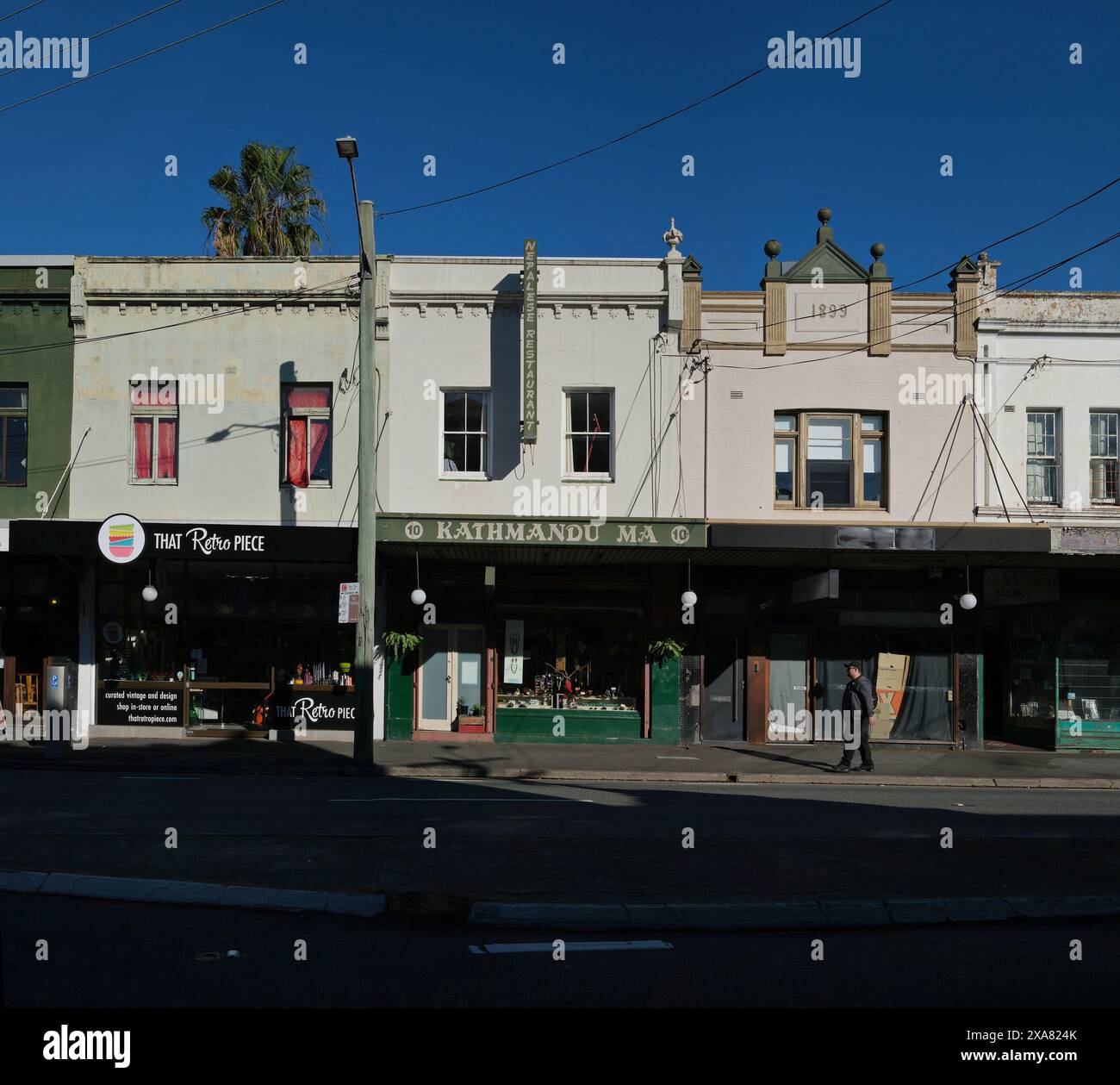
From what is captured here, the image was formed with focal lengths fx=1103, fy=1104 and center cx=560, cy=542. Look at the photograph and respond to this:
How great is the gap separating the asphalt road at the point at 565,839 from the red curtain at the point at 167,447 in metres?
7.04

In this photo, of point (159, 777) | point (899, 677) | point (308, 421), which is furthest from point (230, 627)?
point (899, 677)

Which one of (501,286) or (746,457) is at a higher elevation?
(501,286)

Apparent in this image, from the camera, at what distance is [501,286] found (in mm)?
20812

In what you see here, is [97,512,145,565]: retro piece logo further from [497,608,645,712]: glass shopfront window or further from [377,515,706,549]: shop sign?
[497,608,645,712]: glass shopfront window

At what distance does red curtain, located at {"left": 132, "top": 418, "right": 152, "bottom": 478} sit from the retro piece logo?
181 cm

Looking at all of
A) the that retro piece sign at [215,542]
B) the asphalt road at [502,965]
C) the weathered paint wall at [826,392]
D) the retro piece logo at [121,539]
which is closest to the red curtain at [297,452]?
the that retro piece sign at [215,542]

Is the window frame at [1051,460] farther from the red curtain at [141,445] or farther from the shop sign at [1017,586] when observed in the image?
the red curtain at [141,445]

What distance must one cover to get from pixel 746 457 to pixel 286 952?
49.8 feet

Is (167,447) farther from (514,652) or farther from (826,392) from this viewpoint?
(826,392)

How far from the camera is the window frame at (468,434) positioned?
20641mm
